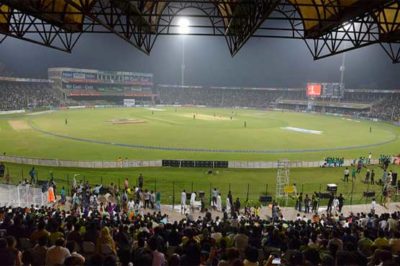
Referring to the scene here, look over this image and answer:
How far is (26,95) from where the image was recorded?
295 ft

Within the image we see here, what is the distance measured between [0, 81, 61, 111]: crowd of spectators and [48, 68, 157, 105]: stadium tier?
3444 mm

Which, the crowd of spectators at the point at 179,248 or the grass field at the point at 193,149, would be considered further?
the grass field at the point at 193,149

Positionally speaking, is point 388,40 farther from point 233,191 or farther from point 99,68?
point 99,68

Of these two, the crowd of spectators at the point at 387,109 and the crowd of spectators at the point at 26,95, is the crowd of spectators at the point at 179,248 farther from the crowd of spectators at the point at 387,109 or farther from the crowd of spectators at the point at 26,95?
the crowd of spectators at the point at 387,109

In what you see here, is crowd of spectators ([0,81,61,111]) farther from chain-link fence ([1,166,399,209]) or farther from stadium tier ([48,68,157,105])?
chain-link fence ([1,166,399,209])

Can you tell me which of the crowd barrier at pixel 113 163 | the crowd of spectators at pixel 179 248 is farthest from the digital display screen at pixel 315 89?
the crowd of spectators at pixel 179 248

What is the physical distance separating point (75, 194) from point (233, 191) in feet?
34.1

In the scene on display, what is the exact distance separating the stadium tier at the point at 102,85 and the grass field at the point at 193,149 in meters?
45.2

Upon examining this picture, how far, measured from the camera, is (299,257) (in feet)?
22.1

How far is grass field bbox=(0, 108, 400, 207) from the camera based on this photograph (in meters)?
26.8

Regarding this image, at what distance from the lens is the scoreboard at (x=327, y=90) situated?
88562mm

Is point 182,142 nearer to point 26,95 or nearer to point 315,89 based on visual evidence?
point 315,89

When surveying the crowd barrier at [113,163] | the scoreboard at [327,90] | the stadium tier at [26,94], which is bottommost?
the crowd barrier at [113,163]

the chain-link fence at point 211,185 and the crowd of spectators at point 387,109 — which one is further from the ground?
the crowd of spectators at point 387,109
